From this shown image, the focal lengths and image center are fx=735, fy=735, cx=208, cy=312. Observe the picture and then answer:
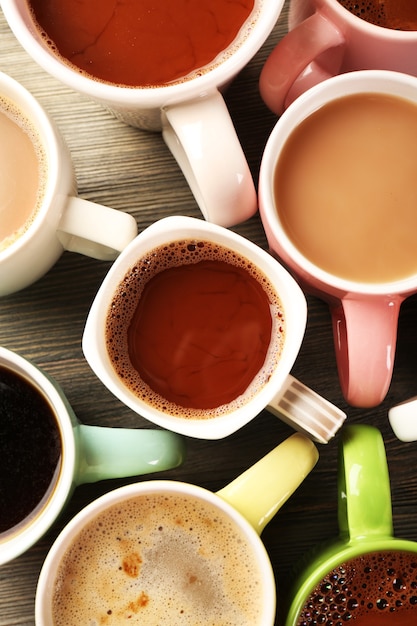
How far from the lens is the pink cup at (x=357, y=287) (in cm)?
107

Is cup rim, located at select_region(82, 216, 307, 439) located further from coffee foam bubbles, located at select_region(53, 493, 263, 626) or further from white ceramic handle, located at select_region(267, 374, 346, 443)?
coffee foam bubbles, located at select_region(53, 493, 263, 626)

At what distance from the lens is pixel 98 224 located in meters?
1.05

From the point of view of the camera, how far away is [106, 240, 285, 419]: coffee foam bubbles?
3.72 ft

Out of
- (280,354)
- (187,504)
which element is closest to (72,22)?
(280,354)

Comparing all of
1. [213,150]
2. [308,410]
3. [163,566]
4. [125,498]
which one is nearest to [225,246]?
[213,150]

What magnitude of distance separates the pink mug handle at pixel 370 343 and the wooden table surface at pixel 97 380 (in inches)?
8.1

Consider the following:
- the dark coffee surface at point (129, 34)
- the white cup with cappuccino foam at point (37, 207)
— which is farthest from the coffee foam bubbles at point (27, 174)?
the dark coffee surface at point (129, 34)

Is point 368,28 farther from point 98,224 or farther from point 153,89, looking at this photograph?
point 98,224

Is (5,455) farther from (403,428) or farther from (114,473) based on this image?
(403,428)

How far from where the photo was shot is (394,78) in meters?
1.07

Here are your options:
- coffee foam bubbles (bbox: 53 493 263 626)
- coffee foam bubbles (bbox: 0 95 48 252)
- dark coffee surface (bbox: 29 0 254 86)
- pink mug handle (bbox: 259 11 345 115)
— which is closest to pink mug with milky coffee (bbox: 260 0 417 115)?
pink mug handle (bbox: 259 11 345 115)

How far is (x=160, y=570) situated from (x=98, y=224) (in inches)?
22.3

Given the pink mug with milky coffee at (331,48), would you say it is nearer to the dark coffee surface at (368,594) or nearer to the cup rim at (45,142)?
the cup rim at (45,142)

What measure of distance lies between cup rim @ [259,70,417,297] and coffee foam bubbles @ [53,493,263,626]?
1.33 ft
